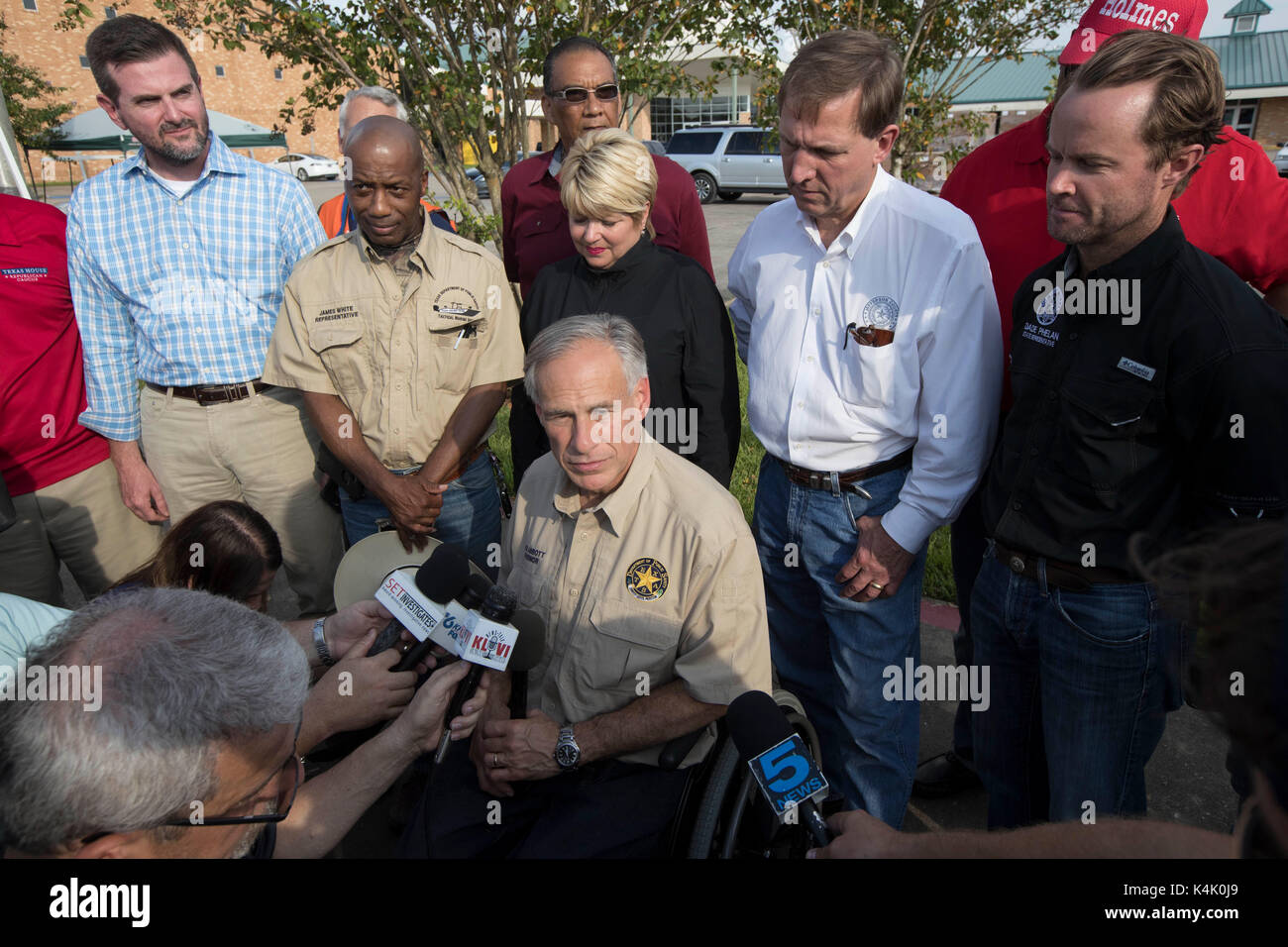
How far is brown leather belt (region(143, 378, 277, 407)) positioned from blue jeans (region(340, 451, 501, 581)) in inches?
22.6

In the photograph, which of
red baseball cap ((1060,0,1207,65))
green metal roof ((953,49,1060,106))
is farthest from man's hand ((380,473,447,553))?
green metal roof ((953,49,1060,106))

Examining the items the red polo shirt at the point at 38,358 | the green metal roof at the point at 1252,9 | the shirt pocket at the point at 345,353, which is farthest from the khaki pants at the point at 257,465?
the green metal roof at the point at 1252,9

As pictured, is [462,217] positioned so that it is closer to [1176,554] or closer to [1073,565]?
[1073,565]

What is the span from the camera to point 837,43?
7.55ft

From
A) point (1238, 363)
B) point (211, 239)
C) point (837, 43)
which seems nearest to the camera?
point (1238, 363)

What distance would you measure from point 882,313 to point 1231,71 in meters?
44.3

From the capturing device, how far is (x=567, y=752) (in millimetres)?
2205

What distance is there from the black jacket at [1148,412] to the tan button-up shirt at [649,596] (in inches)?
28.6

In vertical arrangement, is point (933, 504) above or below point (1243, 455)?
below

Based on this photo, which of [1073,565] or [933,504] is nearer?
[1073,565]

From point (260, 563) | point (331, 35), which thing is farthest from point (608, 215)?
point (331, 35)

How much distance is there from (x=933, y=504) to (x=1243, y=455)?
0.76m
